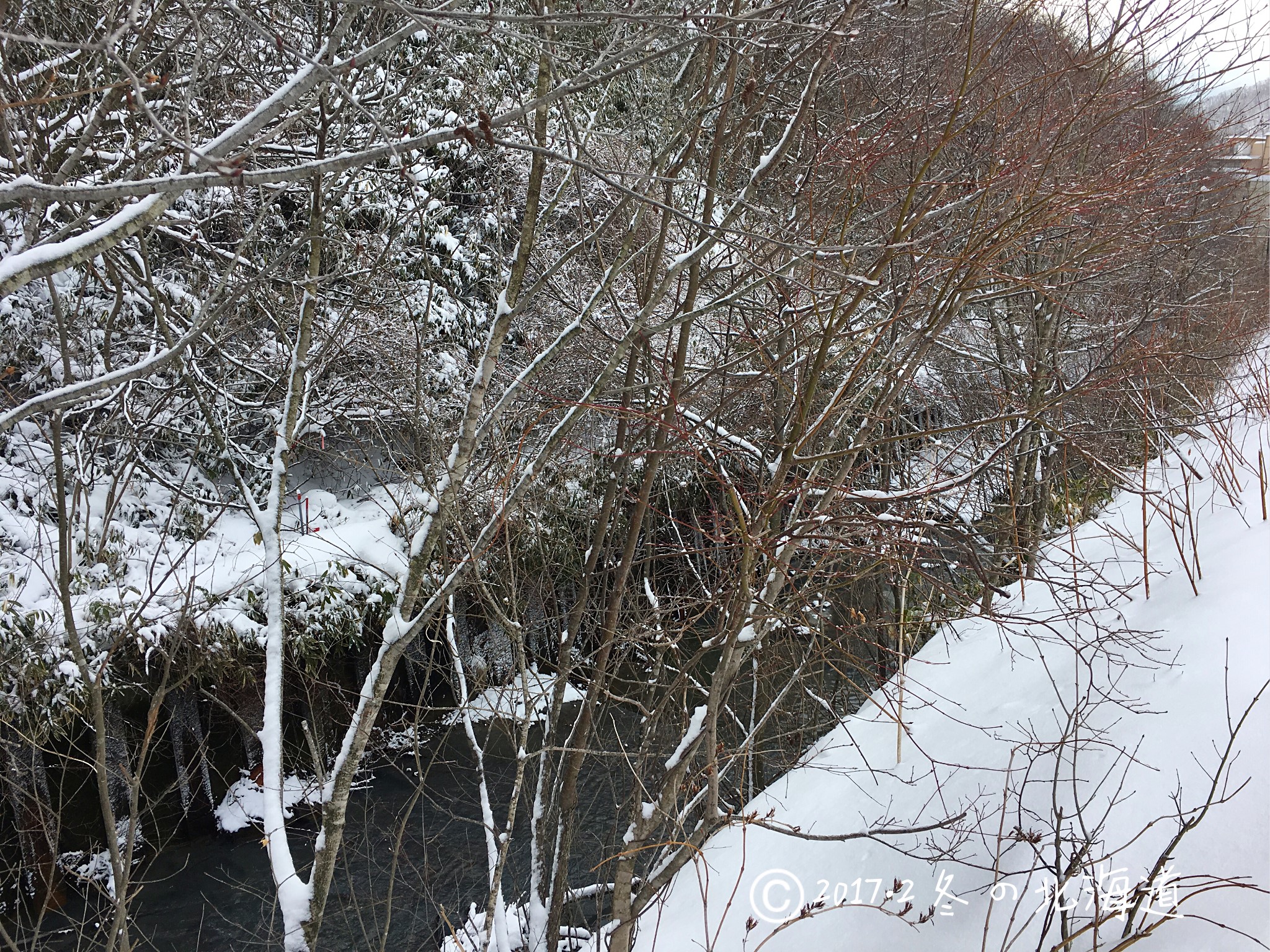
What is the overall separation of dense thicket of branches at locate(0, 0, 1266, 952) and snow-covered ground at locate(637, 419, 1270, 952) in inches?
17.3

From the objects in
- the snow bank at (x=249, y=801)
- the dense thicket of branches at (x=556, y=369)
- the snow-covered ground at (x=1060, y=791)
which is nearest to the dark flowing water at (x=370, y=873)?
the snow bank at (x=249, y=801)

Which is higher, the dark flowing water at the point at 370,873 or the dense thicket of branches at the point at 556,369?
the dense thicket of branches at the point at 556,369

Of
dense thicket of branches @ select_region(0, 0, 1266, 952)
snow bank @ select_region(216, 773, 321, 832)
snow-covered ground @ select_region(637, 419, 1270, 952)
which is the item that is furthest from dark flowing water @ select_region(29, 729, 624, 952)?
snow-covered ground @ select_region(637, 419, 1270, 952)

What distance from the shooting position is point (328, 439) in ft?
32.6

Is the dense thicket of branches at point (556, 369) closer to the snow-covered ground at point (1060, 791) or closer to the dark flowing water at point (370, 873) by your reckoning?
the dark flowing water at point (370, 873)

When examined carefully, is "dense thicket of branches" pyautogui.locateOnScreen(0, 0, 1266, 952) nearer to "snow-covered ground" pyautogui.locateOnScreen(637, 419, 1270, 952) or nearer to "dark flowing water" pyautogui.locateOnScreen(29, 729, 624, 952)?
"dark flowing water" pyautogui.locateOnScreen(29, 729, 624, 952)

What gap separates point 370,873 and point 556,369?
4.18 m

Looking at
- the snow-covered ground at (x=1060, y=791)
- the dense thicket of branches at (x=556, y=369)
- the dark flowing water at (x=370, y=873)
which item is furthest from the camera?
the dark flowing water at (x=370, y=873)

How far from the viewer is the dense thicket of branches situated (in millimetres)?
2883

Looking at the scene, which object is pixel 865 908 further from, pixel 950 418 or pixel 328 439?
pixel 328 439

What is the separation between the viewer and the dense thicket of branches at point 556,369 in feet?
9.46

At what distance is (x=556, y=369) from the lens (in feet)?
22.6

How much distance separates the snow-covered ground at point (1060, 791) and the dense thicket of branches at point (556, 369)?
17.3 inches

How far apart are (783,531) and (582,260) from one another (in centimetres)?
592
